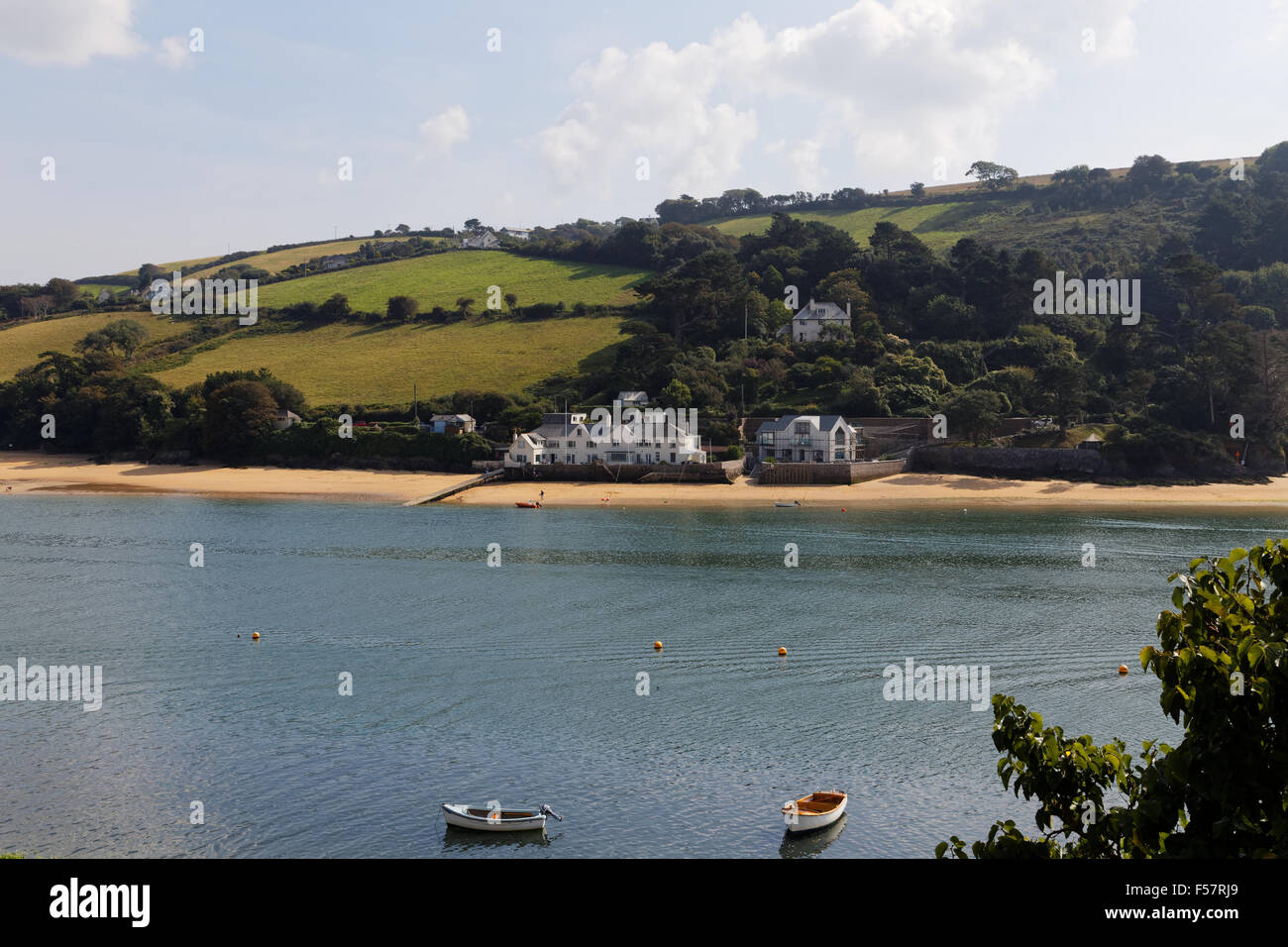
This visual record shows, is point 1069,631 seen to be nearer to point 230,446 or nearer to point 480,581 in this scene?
point 480,581

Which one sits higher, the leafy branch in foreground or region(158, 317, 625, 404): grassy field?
region(158, 317, 625, 404): grassy field

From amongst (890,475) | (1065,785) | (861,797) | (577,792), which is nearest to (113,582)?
(577,792)

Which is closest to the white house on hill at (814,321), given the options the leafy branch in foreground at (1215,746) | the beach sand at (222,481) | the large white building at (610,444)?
the large white building at (610,444)

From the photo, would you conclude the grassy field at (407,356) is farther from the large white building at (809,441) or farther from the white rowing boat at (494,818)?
the white rowing boat at (494,818)

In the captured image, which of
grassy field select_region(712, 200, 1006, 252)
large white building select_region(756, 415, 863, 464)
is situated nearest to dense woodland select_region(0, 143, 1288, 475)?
large white building select_region(756, 415, 863, 464)

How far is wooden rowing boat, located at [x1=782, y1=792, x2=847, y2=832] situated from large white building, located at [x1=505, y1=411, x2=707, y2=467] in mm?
70516

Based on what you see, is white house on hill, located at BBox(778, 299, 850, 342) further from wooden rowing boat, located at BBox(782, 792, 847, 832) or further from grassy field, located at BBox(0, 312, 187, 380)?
wooden rowing boat, located at BBox(782, 792, 847, 832)

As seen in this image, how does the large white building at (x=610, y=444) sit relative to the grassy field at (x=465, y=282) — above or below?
below

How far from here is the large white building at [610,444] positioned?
96812mm

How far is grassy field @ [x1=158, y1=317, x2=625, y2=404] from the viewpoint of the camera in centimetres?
12044

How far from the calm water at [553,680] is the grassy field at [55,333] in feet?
268

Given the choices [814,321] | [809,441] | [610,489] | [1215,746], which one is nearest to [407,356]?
[814,321]

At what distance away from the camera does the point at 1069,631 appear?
4403 cm
